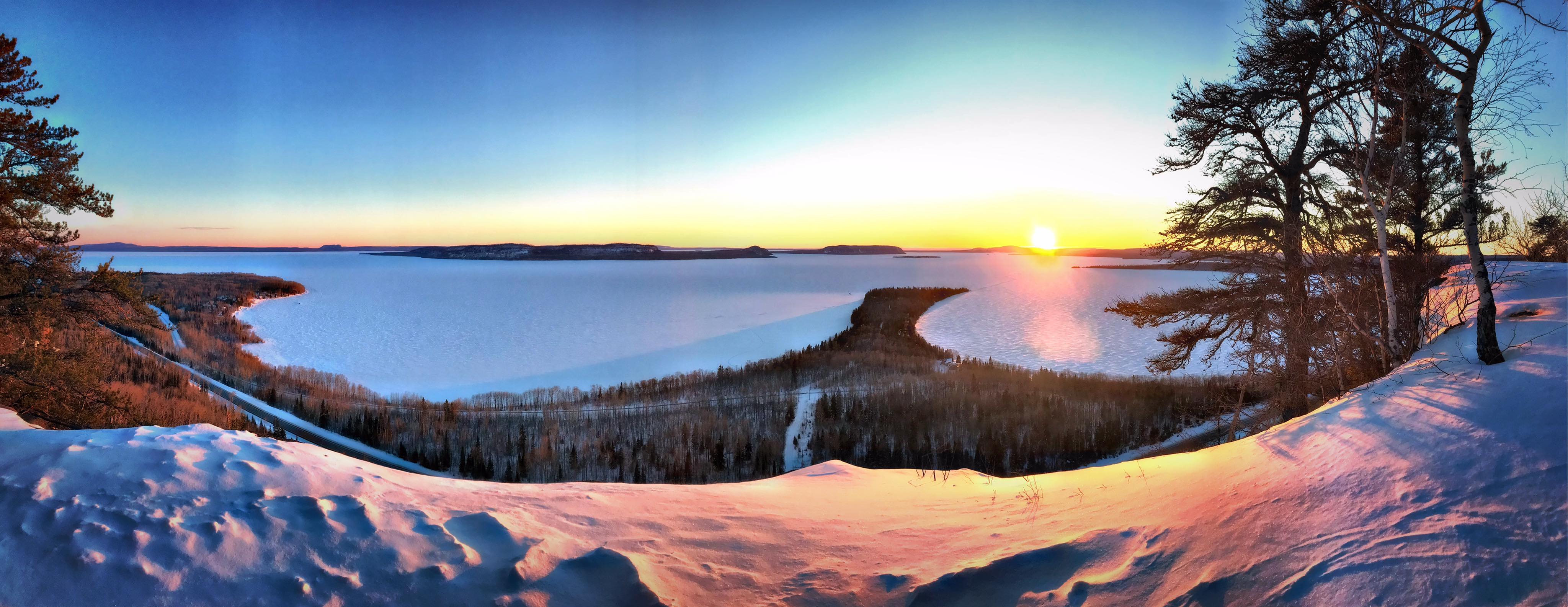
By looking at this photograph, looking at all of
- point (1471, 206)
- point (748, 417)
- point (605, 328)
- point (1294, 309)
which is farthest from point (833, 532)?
point (605, 328)

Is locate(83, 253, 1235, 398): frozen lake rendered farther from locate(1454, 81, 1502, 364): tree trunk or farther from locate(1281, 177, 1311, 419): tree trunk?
locate(1454, 81, 1502, 364): tree trunk

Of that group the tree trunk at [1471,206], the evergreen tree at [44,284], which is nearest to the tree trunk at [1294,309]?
the tree trunk at [1471,206]

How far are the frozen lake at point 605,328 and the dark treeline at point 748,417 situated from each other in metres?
3.10

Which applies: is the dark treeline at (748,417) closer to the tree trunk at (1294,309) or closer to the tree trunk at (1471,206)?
the tree trunk at (1294,309)

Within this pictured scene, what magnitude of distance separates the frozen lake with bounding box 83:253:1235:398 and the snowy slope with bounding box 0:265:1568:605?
49.3 feet

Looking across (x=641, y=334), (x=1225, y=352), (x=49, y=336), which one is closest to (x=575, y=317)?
(x=641, y=334)

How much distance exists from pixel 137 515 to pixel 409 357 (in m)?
22.9

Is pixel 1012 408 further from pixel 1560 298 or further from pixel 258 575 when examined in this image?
pixel 258 575

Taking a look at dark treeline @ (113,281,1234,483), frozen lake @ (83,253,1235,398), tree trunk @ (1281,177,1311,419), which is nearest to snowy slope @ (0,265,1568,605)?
dark treeline @ (113,281,1234,483)

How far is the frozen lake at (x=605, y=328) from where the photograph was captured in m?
21.9

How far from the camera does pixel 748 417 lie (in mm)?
13078

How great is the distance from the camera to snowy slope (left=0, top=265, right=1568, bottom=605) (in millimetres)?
2953

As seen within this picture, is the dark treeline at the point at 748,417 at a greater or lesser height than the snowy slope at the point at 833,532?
lesser

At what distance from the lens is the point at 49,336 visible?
973 cm
